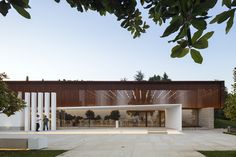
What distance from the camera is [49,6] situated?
106 inches

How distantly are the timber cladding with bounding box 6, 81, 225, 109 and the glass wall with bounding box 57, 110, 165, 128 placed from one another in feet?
13.8

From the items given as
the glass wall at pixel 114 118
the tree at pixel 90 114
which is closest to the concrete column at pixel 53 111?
the glass wall at pixel 114 118

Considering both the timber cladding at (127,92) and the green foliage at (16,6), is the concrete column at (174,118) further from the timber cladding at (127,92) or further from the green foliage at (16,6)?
the green foliage at (16,6)

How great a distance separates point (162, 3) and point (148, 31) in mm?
1644

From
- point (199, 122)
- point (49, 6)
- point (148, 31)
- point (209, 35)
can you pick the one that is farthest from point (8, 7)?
point (199, 122)

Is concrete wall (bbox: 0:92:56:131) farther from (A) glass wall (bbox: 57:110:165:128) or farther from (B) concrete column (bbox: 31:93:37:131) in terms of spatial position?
(A) glass wall (bbox: 57:110:165:128)

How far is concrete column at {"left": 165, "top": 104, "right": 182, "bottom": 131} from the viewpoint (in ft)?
138

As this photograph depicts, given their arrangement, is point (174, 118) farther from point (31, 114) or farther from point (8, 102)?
point (8, 102)

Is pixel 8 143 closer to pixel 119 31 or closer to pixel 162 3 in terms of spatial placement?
pixel 119 31

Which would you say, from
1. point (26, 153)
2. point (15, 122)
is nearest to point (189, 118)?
point (15, 122)

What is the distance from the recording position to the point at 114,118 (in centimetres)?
5522

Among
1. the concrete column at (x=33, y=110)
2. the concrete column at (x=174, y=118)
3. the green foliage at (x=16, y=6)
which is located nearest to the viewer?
the green foliage at (x=16, y=6)

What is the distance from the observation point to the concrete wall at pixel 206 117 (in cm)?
4950

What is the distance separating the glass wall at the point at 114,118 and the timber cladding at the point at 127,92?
13.8 ft
